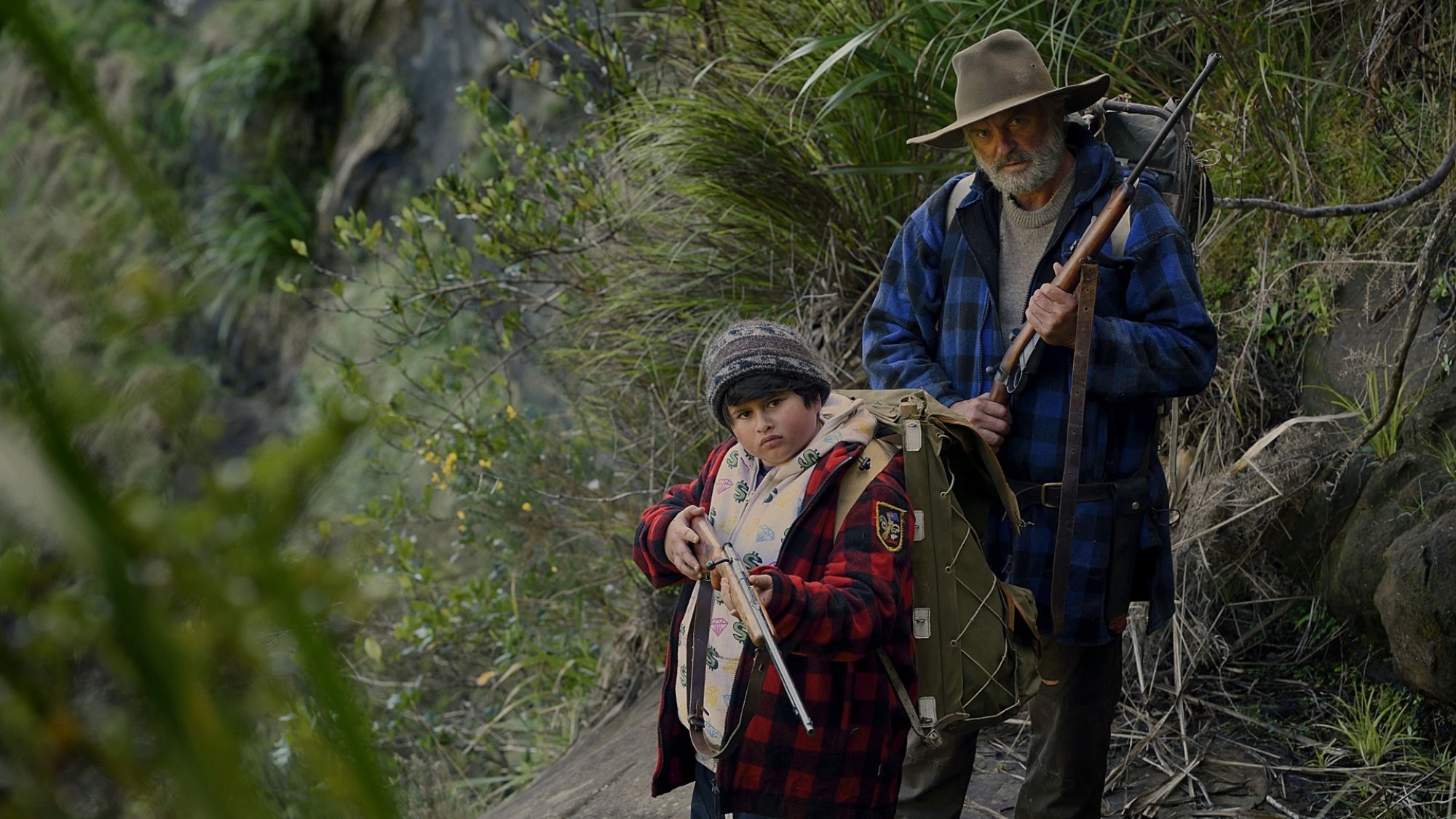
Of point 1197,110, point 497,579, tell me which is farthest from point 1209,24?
point 497,579

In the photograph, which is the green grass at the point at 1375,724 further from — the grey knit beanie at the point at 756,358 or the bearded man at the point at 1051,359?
the grey knit beanie at the point at 756,358

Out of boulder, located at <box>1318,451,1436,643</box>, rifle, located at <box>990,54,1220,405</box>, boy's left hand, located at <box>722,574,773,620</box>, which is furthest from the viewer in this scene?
boulder, located at <box>1318,451,1436,643</box>

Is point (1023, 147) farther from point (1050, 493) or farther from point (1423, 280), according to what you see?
point (1423, 280)

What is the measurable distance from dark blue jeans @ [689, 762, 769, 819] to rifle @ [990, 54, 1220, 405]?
103 cm

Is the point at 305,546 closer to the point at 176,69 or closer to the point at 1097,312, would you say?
the point at 1097,312

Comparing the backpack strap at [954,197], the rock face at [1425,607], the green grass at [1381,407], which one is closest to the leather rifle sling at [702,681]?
the backpack strap at [954,197]

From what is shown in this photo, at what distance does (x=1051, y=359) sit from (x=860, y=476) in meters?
0.73

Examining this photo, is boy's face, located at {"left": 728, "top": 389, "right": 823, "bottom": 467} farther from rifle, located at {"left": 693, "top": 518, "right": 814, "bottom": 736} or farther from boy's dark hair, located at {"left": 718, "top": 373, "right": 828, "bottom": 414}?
rifle, located at {"left": 693, "top": 518, "right": 814, "bottom": 736}

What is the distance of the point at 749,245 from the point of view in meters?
4.93

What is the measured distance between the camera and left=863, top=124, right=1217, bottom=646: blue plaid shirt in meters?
2.80

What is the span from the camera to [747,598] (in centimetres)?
212

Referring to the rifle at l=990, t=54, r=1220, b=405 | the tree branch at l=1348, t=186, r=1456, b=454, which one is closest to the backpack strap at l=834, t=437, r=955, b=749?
the rifle at l=990, t=54, r=1220, b=405

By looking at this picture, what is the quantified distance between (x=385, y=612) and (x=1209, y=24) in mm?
4851

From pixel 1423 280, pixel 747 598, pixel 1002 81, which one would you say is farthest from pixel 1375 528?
pixel 747 598
